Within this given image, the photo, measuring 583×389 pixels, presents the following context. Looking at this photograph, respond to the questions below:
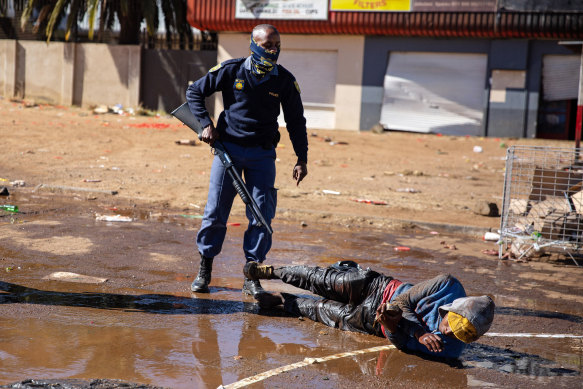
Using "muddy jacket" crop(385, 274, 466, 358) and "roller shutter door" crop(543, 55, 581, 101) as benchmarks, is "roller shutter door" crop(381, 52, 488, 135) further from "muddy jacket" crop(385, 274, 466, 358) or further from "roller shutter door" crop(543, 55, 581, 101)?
"muddy jacket" crop(385, 274, 466, 358)

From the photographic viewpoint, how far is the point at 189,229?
25.2 ft


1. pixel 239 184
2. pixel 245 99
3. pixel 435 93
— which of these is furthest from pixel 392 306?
pixel 435 93

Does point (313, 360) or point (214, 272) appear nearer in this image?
point (313, 360)

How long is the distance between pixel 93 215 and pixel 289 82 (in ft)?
13.1

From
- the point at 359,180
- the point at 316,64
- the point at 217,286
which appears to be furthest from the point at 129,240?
the point at 316,64

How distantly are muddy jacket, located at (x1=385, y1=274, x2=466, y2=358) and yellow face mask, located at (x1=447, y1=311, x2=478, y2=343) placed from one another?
9.5 inches

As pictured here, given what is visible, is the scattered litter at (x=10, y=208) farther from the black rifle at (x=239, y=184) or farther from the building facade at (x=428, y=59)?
the building facade at (x=428, y=59)

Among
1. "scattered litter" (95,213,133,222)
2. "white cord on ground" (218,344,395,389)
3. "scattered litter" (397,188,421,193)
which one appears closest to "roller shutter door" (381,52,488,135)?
"scattered litter" (397,188,421,193)

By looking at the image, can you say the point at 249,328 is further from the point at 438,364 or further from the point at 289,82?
the point at 289,82

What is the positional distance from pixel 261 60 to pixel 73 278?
2305 mm

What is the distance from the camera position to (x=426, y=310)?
4.04 metres

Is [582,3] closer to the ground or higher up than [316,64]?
higher up

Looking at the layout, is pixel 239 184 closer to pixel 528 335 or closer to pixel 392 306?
pixel 392 306

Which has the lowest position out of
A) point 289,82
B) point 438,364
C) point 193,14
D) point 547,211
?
point 438,364
